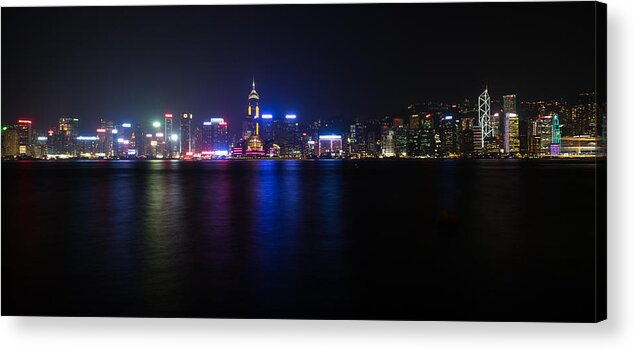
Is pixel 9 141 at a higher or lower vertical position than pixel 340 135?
lower

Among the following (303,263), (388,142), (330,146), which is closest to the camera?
(303,263)

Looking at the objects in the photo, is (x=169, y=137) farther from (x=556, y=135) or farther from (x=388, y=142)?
(x=556, y=135)

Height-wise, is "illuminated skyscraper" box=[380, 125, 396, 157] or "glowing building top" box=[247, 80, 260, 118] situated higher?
"glowing building top" box=[247, 80, 260, 118]

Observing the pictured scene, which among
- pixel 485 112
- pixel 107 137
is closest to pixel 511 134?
pixel 485 112

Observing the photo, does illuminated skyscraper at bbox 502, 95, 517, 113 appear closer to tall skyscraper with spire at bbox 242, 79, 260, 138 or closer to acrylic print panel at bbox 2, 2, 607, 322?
acrylic print panel at bbox 2, 2, 607, 322

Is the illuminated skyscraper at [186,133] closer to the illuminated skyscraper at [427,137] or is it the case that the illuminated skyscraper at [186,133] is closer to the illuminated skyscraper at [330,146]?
the illuminated skyscraper at [330,146]

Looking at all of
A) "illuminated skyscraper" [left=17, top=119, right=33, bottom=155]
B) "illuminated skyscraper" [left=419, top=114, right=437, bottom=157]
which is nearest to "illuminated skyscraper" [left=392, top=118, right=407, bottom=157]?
"illuminated skyscraper" [left=419, top=114, right=437, bottom=157]
